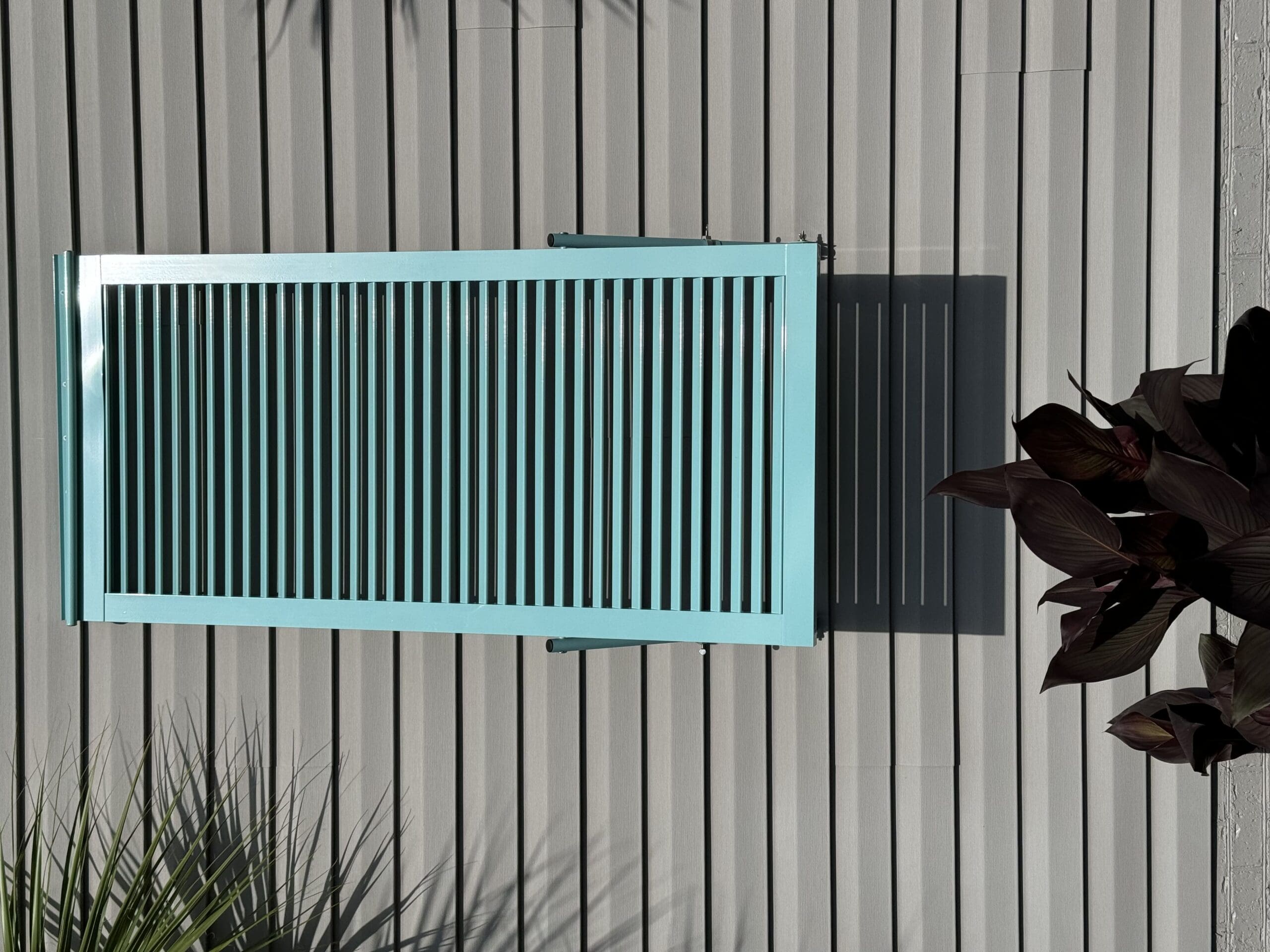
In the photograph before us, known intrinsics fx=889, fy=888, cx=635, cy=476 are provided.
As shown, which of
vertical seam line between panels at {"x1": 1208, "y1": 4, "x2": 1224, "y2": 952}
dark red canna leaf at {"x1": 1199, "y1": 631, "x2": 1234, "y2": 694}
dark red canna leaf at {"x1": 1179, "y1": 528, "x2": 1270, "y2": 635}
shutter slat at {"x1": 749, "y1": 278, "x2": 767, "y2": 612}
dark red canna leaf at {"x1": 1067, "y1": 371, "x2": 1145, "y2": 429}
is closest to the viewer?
dark red canna leaf at {"x1": 1179, "y1": 528, "x2": 1270, "y2": 635}

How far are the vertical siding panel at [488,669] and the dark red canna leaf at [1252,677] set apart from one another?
1638mm

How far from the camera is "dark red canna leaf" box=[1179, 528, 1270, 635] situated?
792 mm

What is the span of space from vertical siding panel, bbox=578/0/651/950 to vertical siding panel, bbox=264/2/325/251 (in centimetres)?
66

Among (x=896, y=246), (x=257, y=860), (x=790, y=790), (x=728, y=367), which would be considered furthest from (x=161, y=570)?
(x=896, y=246)

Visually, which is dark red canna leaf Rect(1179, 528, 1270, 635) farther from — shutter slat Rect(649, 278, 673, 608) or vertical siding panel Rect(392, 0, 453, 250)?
vertical siding panel Rect(392, 0, 453, 250)

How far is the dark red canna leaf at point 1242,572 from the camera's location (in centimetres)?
79

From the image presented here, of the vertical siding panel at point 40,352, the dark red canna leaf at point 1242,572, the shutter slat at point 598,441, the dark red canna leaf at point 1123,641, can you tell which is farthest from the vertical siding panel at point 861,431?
the vertical siding panel at point 40,352

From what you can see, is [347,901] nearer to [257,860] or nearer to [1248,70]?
[257,860]

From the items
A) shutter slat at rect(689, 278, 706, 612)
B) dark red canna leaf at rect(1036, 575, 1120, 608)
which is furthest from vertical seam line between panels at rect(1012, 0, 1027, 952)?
dark red canna leaf at rect(1036, 575, 1120, 608)

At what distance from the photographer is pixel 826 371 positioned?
2131mm

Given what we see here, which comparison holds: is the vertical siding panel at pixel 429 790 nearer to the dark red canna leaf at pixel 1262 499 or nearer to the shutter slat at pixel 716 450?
the shutter slat at pixel 716 450

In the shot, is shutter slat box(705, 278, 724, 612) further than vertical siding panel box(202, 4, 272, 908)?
No

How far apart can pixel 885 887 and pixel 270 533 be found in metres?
1.71

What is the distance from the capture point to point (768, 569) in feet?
6.20
